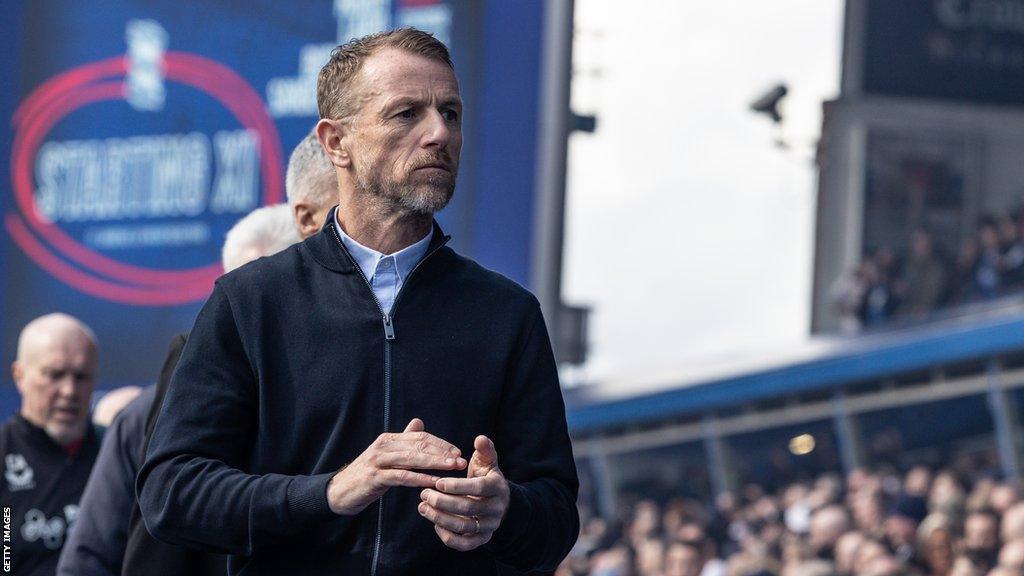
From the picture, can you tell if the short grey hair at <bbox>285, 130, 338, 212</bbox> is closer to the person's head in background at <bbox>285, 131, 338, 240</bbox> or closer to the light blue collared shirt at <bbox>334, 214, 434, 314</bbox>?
the person's head in background at <bbox>285, 131, 338, 240</bbox>

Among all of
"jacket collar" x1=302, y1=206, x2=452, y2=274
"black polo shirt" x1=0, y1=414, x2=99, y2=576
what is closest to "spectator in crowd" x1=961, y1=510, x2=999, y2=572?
"black polo shirt" x1=0, y1=414, x2=99, y2=576

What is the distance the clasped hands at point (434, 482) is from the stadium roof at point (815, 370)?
10985 millimetres

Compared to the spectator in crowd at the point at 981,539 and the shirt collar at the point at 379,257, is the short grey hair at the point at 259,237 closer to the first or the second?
the shirt collar at the point at 379,257

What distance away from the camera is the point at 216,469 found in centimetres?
180

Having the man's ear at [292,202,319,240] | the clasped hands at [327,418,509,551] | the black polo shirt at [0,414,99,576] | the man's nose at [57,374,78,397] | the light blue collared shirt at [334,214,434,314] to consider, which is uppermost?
the light blue collared shirt at [334,214,434,314]

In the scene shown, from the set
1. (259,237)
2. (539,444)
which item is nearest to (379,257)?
(539,444)

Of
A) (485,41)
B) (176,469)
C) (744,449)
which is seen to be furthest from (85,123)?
(176,469)

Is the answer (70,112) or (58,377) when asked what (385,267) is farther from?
(70,112)

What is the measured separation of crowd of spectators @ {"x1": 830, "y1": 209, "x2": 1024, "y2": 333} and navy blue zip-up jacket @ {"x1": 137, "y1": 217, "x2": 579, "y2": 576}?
11361 millimetres

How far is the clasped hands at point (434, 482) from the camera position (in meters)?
1.67

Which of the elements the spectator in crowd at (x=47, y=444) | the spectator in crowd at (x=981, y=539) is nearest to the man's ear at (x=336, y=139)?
the spectator in crowd at (x=47, y=444)

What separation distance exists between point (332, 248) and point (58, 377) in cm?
240

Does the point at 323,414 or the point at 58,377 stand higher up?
the point at 323,414

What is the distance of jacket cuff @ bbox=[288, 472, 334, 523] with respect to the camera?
5.69 feet
